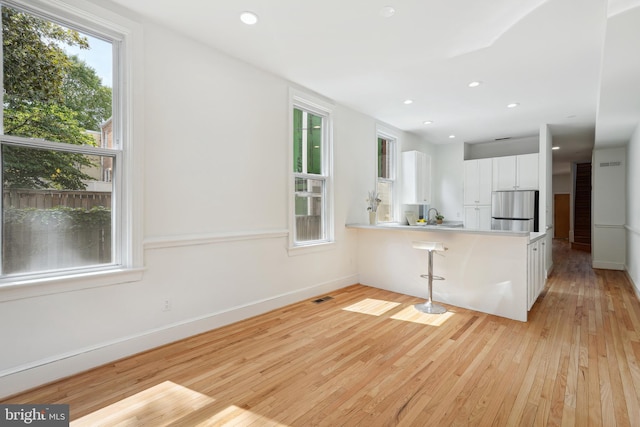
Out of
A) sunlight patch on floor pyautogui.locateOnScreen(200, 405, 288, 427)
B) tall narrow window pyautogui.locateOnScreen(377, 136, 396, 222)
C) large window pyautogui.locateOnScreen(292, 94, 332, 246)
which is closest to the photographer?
sunlight patch on floor pyautogui.locateOnScreen(200, 405, 288, 427)

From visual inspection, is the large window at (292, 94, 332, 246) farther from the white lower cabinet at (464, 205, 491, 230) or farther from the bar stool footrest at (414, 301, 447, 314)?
the white lower cabinet at (464, 205, 491, 230)

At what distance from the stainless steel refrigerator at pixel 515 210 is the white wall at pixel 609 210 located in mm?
2009

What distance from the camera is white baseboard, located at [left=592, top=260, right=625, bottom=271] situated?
20.8 ft

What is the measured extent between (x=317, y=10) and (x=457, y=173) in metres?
5.48

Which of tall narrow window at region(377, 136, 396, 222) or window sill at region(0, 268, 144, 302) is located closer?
window sill at region(0, 268, 144, 302)

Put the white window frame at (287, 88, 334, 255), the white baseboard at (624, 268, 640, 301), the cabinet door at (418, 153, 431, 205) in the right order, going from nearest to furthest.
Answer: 1. the white window frame at (287, 88, 334, 255)
2. the white baseboard at (624, 268, 640, 301)
3. the cabinet door at (418, 153, 431, 205)

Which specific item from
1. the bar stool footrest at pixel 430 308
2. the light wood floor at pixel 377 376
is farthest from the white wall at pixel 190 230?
the bar stool footrest at pixel 430 308

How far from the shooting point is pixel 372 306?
13.0ft

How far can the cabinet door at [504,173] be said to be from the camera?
6105mm

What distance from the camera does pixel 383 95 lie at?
168 inches

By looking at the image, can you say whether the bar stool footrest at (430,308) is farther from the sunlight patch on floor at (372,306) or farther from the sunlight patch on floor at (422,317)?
the sunlight patch on floor at (372,306)

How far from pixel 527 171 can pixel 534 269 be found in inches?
113

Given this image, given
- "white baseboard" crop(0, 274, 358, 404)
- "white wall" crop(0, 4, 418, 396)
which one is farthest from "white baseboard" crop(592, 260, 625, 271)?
"white baseboard" crop(0, 274, 358, 404)

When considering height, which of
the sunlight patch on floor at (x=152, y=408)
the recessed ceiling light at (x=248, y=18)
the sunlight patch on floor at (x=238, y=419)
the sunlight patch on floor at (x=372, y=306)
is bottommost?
the sunlight patch on floor at (x=238, y=419)
